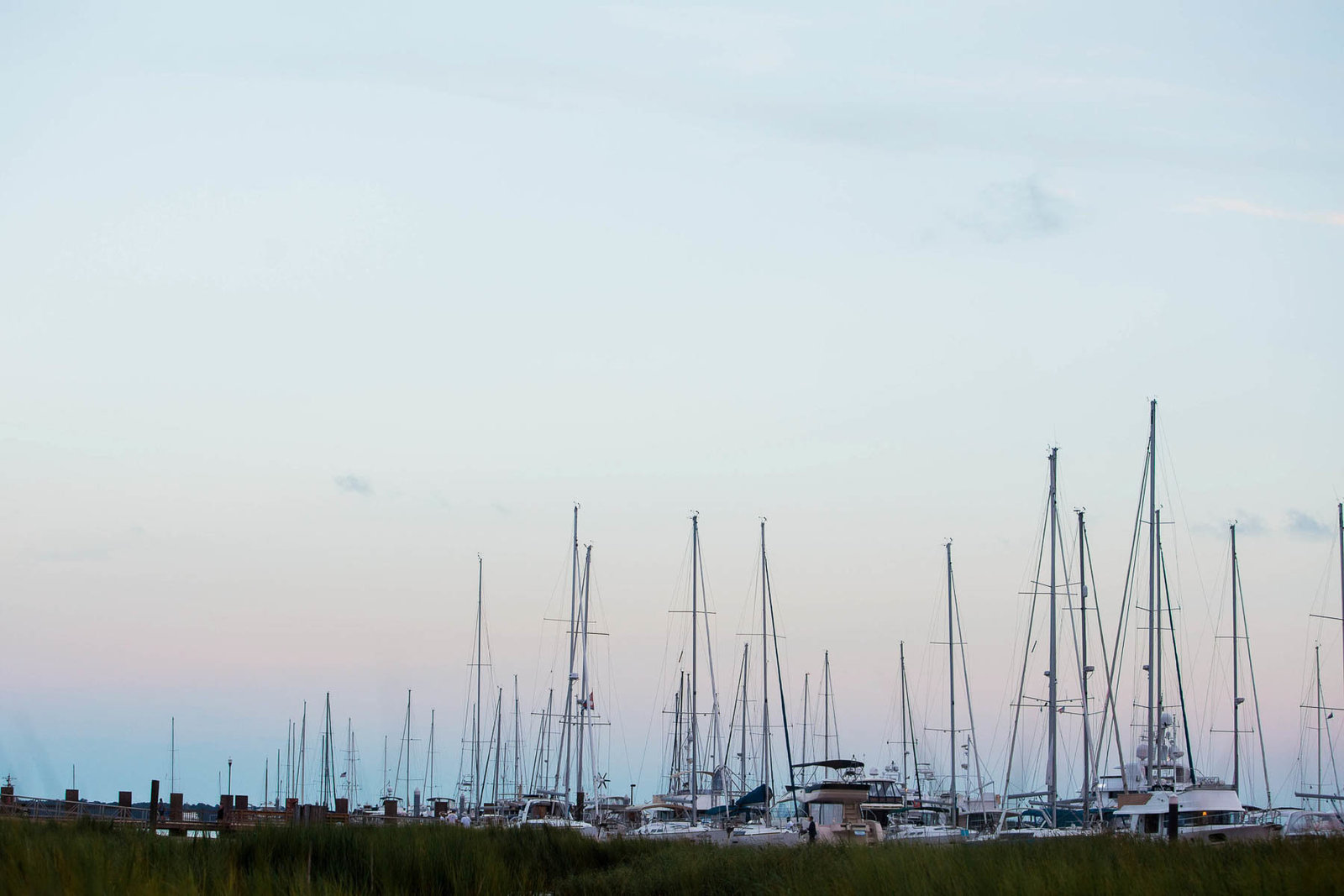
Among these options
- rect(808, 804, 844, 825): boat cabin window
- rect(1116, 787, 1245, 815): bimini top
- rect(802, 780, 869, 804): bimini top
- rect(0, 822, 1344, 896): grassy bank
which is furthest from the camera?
rect(802, 780, 869, 804): bimini top

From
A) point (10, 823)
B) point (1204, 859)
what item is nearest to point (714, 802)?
point (10, 823)

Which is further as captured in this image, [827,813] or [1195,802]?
[827,813]

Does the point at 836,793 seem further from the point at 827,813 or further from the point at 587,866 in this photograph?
the point at 587,866

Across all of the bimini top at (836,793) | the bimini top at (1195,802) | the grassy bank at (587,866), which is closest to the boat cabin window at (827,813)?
the bimini top at (836,793)

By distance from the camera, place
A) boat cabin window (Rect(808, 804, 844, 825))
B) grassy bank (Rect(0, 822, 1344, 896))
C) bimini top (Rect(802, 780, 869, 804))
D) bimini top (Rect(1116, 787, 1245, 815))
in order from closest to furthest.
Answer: grassy bank (Rect(0, 822, 1344, 896))
bimini top (Rect(1116, 787, 1245, 815))
boat cabin window (Rect(808, 804, 844, 825))
bimini top (Rect(802, 780, 869, 804))

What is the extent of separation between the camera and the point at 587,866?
3428cm

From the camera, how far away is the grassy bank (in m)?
17.2

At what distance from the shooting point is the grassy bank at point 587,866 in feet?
56.4

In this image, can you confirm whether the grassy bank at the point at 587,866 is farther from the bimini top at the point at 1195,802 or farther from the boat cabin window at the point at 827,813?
the bimini top at the point at 1195,802

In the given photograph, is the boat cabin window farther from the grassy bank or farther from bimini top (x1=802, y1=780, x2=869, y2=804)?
the grassy bank

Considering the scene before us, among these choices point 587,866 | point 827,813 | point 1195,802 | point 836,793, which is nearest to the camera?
point 1195,802

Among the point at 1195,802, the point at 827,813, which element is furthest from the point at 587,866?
the point at 1195,802

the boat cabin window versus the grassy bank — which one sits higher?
the grassy bank

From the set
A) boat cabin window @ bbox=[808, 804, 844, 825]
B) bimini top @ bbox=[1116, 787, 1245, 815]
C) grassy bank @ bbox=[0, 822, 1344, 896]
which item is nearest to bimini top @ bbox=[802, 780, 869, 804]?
boat cabin window @ bbox=[808, 804, 844, 825]
